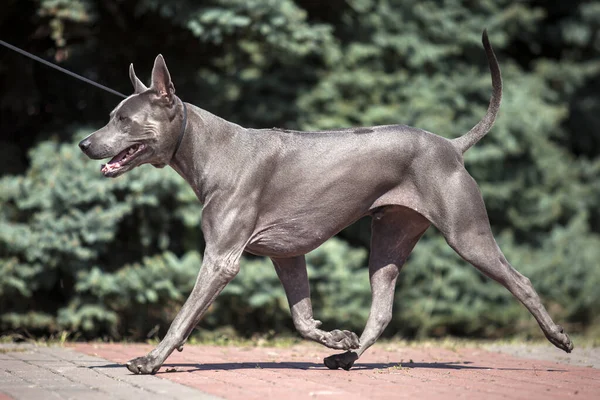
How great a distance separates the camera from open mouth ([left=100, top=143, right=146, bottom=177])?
5.69 m

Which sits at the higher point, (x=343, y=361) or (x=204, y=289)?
(x=204, y=289)

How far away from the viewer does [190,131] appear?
5859mm

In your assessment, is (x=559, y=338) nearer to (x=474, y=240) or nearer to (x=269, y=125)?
(x=474, y=240)

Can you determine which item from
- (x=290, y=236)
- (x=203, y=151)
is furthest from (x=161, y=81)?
(x=290, y=236)

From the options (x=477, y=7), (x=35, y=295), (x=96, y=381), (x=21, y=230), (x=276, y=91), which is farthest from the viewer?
(x=477, y=7)

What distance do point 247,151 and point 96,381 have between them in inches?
73.0

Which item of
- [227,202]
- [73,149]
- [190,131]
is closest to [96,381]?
[227,202]

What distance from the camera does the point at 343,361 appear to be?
5.87 metres

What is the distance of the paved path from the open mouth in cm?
136

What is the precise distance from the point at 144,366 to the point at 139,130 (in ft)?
5.19

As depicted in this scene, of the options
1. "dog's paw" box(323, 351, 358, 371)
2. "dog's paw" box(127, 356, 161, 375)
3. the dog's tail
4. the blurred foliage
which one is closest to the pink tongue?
"dog's paw" box(127, 356, 161, 375)

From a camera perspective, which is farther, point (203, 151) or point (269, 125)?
point (269, 125)

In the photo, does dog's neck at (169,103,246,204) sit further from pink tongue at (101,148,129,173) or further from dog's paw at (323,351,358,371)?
dog's paw at (323,351,358,371)

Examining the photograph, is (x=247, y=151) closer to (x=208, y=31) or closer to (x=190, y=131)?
(x=190, y=131)
